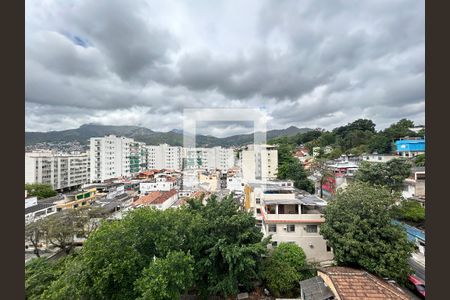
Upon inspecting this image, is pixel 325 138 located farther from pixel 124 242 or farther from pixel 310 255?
pixel 124 242

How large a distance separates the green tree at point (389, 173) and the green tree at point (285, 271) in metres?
7.71

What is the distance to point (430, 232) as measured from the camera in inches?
155

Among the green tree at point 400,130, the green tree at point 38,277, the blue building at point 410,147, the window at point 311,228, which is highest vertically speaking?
the green tree at point 400,130

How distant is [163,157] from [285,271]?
126 feet

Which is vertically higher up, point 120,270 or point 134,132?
point 134,132

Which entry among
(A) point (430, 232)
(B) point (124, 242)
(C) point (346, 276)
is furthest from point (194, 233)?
(A) point (430, 232)

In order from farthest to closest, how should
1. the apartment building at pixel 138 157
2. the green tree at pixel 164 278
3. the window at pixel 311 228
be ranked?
the apartment building at pixel 138 157 < the window at pixel 311 228 < the green tree at pixel 164 278

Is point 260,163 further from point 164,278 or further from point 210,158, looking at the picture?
point 164,278

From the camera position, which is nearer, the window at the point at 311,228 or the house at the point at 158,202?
the window at the point at 311,228

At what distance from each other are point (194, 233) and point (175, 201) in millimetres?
12731

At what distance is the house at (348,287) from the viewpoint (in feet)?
16.2

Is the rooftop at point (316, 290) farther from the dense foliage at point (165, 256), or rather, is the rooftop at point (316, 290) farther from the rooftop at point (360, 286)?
the dense foliage at point (165, 256)

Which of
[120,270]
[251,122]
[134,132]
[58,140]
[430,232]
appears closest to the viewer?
[430,232]

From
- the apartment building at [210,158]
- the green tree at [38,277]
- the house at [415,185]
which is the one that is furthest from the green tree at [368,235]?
the apartment building at [210,158]
